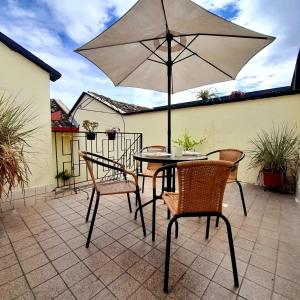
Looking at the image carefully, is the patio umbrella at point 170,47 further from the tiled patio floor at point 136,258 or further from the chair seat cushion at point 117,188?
the tiled patio floor at point 136,258

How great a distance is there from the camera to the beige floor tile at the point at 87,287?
3.44 ft

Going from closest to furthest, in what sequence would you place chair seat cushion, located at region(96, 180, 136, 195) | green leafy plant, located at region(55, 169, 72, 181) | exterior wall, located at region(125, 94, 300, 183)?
chair seat cushion, located at region(96, 180, 136, 195), exterior wall, located at region(125, 94, 300, 183), green leafy plant, located at region(55, 169, 72, 181)

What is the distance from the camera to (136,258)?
1384 millimetres

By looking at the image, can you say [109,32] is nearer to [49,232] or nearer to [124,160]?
[49,232]

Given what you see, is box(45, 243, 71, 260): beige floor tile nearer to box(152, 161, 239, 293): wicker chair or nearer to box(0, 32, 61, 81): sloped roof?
box(152, 161, 239, 293): wicker chair

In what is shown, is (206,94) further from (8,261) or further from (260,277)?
(8,261)

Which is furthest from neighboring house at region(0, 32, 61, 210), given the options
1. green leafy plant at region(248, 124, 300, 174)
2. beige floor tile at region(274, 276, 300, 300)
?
green leafy plant at region(248, 124, 300, 174)

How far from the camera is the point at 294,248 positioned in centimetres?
151

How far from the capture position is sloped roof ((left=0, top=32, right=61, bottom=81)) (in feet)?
6.98

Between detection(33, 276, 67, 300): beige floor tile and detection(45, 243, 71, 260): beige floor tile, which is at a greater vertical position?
detection(45, 243, 71, 260): beige floor tile

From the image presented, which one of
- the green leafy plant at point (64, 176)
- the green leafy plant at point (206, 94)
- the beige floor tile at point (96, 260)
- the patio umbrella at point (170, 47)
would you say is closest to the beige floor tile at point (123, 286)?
the beige floor tile at point (96, 260)

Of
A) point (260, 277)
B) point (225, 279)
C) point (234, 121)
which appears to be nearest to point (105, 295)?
point (225, 279)

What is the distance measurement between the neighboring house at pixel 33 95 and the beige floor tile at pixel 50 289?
1.62 meters

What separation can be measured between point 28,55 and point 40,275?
2536 millimetres
